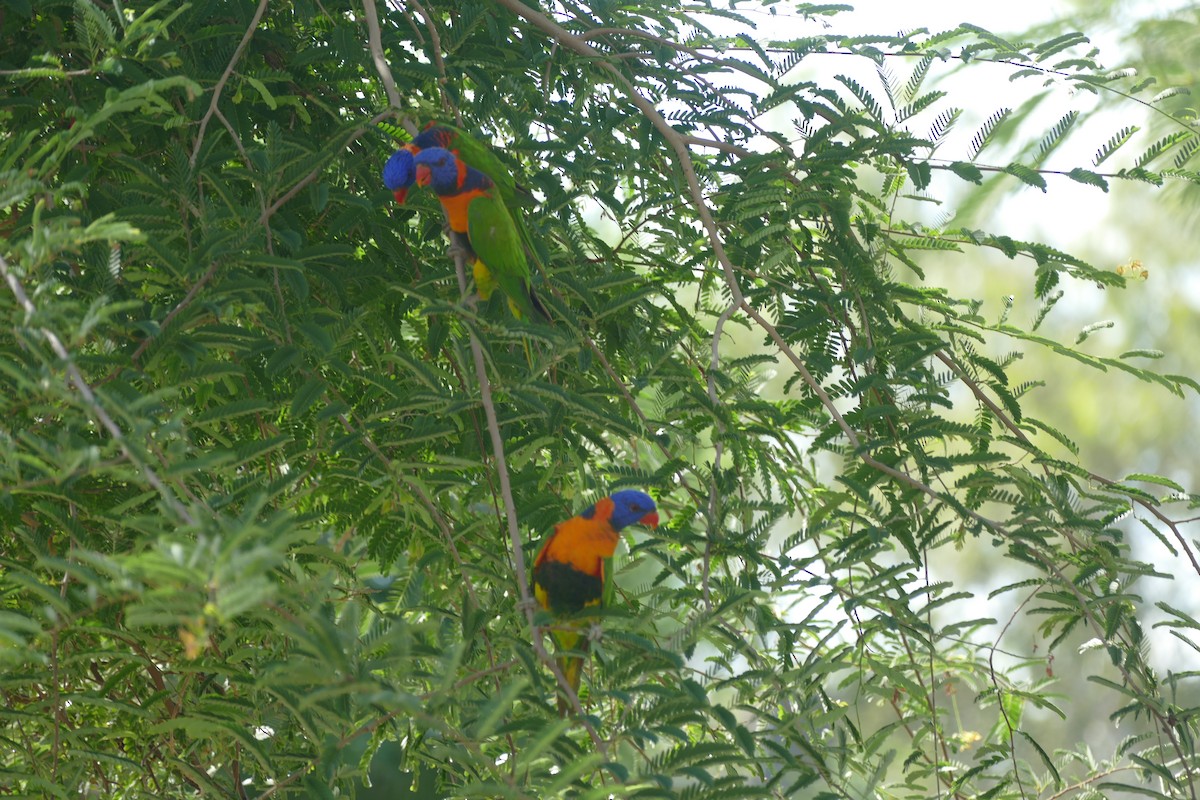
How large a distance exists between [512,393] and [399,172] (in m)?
0.41

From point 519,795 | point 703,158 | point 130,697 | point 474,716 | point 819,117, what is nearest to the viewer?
point 519,795

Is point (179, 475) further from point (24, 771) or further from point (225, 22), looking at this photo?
point (225, 22)

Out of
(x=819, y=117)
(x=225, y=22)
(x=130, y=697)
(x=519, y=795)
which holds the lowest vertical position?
(x=519, y=795)

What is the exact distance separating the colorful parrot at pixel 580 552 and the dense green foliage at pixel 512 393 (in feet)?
0.16

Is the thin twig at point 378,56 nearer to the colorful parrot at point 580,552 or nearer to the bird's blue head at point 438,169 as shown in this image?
the bird's blue head at point 438,169

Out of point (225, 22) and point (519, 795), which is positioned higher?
point (225, 22)

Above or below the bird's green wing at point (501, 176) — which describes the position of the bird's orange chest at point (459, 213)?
below

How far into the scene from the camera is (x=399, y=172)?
1.45 meters

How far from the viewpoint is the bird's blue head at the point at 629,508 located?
151 centimetres

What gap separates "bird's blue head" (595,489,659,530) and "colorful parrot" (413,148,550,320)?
320 millimetres

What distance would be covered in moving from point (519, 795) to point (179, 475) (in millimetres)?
400

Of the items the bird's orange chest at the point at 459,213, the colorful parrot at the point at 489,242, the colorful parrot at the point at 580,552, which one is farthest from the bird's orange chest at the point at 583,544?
the bird's orange chest at the point at 459,213

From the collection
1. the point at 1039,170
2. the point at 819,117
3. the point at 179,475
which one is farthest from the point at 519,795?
the point at 1039,170

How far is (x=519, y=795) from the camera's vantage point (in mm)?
869
